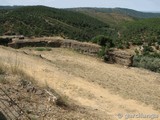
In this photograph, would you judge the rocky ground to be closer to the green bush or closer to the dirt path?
the dirt path

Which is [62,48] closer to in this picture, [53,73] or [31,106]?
[53,73]

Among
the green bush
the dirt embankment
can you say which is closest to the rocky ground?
the dirt embankment

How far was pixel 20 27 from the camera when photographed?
50469 mm

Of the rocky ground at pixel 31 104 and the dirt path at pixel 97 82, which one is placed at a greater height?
the rocky ground at pixel 31 104

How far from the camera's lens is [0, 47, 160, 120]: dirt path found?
10.1m

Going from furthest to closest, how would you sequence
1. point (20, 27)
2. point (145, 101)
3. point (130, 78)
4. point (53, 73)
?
point (20, 27) → point (130, 78) → point (53, 73) → point (145, 101)

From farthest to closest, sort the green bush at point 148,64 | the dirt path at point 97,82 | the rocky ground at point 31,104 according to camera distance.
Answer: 1. the green bush at point 148,64
2. the dirt path at point 97,82
3. the rocky ground at point 31,104

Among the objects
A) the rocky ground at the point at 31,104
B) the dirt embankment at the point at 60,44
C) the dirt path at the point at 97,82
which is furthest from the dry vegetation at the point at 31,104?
the dirt embankment at the point at 60,44

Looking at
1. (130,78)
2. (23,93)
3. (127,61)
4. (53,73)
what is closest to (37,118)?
(23,93)

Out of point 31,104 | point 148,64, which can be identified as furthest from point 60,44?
point 31,104

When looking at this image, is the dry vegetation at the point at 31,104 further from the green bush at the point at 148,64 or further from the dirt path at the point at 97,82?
the green bush at the point at 148,64

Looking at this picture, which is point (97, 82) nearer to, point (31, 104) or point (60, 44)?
point (31, 104)

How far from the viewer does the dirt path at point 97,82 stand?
1013cm

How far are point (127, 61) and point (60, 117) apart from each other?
10.4 metres
